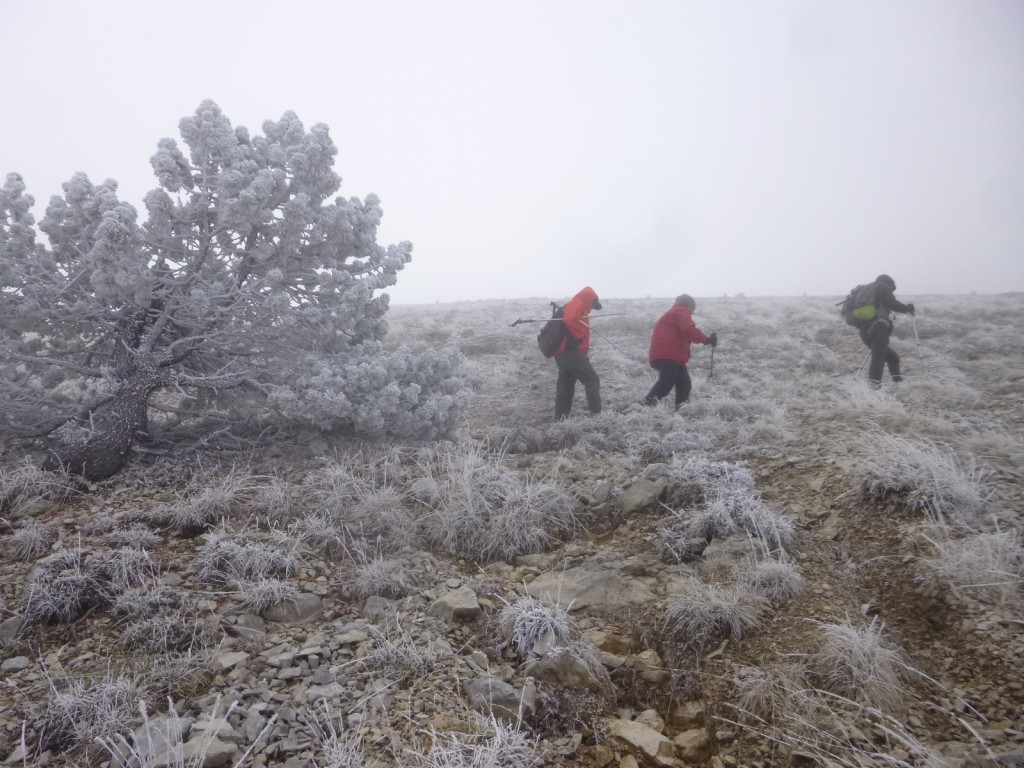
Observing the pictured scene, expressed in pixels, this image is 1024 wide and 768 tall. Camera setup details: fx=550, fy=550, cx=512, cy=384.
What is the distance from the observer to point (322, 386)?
5.33 metres

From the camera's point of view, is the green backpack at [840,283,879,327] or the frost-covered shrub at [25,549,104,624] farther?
the green backpack at [840,283,879,327]

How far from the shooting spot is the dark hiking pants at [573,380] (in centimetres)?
775

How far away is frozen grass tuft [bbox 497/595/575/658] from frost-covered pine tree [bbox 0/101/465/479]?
2922 millimetres

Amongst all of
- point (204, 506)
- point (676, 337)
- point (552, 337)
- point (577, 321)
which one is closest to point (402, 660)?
point (204, 506)

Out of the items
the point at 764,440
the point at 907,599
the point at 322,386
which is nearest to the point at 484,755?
the point at 907,599

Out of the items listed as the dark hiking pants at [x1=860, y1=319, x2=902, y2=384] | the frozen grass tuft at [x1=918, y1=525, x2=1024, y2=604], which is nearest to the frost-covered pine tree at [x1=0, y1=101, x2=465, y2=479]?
the frozen grass tuft at [x1=918, y1=525, x2=1024, y2=604]

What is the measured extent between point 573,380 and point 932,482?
4758 mm

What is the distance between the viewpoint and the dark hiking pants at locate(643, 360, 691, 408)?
26.3 feet

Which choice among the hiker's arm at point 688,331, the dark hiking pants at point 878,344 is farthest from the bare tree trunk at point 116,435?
the dark hiking pants at point 878,344

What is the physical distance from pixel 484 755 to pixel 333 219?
497 centimetres

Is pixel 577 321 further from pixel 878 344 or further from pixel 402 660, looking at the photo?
pixel 402 660

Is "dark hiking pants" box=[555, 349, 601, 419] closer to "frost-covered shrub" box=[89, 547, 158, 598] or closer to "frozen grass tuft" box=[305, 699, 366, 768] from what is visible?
"frost-covered shrub" box=[89, 547, 158, 598]

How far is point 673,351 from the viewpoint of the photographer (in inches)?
315

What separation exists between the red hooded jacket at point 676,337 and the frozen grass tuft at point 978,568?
501 cm
